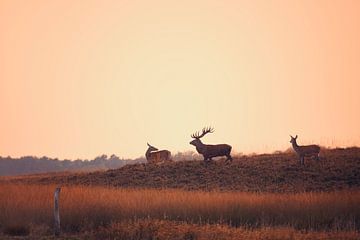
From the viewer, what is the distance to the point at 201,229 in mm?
21047

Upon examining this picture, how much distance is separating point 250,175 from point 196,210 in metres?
11.5

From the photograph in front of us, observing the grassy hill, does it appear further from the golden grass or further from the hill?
the hill

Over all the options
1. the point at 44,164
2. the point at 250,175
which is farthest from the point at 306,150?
the point at 44,164

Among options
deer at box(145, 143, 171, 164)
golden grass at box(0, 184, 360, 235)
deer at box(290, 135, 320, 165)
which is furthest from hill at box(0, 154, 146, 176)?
golden grass at box(0, 184, 360, 235)

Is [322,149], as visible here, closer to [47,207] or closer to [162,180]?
[162,180]

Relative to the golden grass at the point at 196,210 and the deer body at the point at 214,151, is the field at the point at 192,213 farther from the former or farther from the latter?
the deer body at the point at 214,151

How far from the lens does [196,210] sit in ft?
82.4

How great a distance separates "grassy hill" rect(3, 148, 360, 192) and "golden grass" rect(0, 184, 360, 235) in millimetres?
6443

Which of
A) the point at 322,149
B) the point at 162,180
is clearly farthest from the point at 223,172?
the point at 322,149

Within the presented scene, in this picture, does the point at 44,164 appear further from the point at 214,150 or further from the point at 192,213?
the point at 192,213

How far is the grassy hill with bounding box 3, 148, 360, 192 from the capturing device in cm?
3362

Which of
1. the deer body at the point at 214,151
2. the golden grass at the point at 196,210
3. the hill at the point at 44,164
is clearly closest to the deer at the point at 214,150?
the deer body at the point at 214,151

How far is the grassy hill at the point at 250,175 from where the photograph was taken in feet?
110

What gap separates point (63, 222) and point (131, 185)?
12.6 meters
